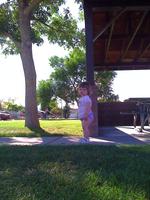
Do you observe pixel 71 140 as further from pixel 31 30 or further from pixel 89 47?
pixel 31 30

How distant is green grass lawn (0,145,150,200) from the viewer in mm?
5502

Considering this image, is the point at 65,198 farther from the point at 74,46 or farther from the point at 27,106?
the point at 74,46

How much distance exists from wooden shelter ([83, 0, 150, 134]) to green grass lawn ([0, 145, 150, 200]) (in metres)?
6.34

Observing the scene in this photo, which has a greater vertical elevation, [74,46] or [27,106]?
[74,46]

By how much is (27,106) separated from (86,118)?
7864 millimetres

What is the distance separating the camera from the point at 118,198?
536 centimetres

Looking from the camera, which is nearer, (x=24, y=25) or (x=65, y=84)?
(x=24, y=25)

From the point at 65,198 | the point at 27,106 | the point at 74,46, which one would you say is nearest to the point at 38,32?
the point at 74,46

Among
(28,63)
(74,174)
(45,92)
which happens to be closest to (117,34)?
(28,63)

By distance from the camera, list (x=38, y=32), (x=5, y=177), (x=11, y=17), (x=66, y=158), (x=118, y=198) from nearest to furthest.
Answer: (x=118, y=198)
(x=5, y=177)
(x=66, y=158)
(x=11, y=17)
(x=38, y=32)

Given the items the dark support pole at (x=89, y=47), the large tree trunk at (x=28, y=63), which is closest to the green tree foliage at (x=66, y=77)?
the large tree trunk at (x=28, y=63)

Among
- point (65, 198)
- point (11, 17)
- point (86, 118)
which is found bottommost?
point (65, 198)

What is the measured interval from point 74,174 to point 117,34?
→ 43.2 feet

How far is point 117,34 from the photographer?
18891 mm
